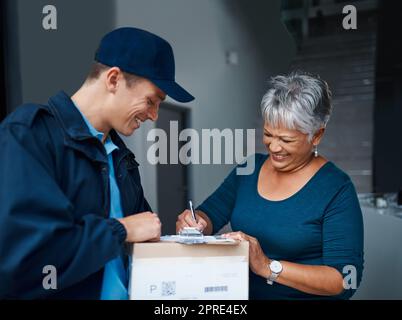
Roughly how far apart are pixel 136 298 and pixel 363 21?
4213 mm

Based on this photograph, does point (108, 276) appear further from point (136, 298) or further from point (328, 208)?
point (328, 208)

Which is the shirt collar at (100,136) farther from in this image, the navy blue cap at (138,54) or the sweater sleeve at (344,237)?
the sweater sleeve at (344,237)

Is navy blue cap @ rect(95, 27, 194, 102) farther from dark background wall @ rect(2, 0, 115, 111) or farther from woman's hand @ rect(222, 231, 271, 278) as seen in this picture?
dark background wall @ rect(2, 0, 115, 111)

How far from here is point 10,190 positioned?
0.75 meters

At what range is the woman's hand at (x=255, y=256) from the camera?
100 cm

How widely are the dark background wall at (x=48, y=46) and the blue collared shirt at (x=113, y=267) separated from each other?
0.72 m

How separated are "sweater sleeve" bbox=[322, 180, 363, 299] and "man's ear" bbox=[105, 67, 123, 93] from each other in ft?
2.09

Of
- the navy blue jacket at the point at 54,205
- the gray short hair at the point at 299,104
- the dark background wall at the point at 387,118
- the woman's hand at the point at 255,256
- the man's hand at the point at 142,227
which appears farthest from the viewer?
A: the dark background wall at the point at 387,118

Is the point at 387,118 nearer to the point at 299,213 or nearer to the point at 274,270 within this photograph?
the point at 299,213

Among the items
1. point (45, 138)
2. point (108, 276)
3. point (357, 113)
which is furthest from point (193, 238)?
point (357, 113)

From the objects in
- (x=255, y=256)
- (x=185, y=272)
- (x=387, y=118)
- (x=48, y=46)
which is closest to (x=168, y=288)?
(x=185, y=272)

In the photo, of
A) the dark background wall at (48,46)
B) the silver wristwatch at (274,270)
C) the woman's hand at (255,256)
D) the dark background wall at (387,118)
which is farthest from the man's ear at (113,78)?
the dark background wall at (387,118)

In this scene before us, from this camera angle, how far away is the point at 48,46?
189cm

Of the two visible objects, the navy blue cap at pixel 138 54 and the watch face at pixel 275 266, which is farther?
the watch face at pixel 275 266
